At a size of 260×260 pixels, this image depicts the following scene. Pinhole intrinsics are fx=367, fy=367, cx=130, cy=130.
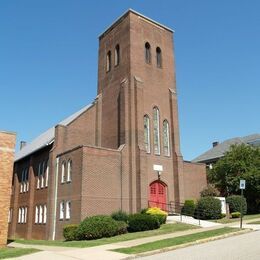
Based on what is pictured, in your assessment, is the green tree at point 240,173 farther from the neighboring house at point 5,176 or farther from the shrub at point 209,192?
the neighboring house at point 5,176

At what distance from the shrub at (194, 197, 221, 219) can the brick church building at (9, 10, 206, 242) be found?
332 cm

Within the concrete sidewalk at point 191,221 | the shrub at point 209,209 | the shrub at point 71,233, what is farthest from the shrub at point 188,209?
the shrub at point 71,233

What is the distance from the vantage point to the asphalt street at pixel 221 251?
1383cm

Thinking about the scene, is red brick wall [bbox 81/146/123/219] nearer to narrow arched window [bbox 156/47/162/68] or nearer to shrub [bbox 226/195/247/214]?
shrub [bbox 226/195/247/214]

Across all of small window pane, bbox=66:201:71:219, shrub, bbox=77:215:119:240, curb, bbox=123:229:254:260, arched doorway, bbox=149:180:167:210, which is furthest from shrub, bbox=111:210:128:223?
curb, bbox=123:229:254:260

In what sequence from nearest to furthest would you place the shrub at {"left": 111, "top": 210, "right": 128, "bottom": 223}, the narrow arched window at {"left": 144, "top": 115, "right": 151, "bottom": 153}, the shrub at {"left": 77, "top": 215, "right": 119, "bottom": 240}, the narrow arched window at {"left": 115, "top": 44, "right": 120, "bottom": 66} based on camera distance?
the shrub at {"left": 77, "top": 215, "right": 119, "bottom": 240} < the shrub at {"left": 111, "top": 210, "right": 128, "bottom": 223} < the narrow arched window at {"left": 144, "top": 115, "right": 151, "bottom": 153} < the narrow arched window at {"left": 115, "top": 44, "right": 120, "bottom": 66}

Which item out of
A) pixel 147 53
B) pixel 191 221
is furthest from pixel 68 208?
pixel 147 53

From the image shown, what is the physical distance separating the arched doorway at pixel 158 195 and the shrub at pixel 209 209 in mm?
3701

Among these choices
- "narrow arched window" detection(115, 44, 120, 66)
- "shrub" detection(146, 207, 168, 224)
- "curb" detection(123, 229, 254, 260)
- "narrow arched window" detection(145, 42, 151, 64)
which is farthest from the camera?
"narrow arched window" detection(115, 44, 120, 66)

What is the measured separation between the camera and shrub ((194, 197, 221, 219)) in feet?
97.6

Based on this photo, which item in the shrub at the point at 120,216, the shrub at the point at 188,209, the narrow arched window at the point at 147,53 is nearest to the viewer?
the shrub at the point at 120,216

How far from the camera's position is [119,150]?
31359 millimetres

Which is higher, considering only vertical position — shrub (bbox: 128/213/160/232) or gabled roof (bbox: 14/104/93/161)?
gabled roof (bbox: 14/104/93/161)

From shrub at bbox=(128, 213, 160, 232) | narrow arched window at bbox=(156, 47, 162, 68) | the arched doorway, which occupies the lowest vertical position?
shrub at bbox=(128, 213, 160, 232)
